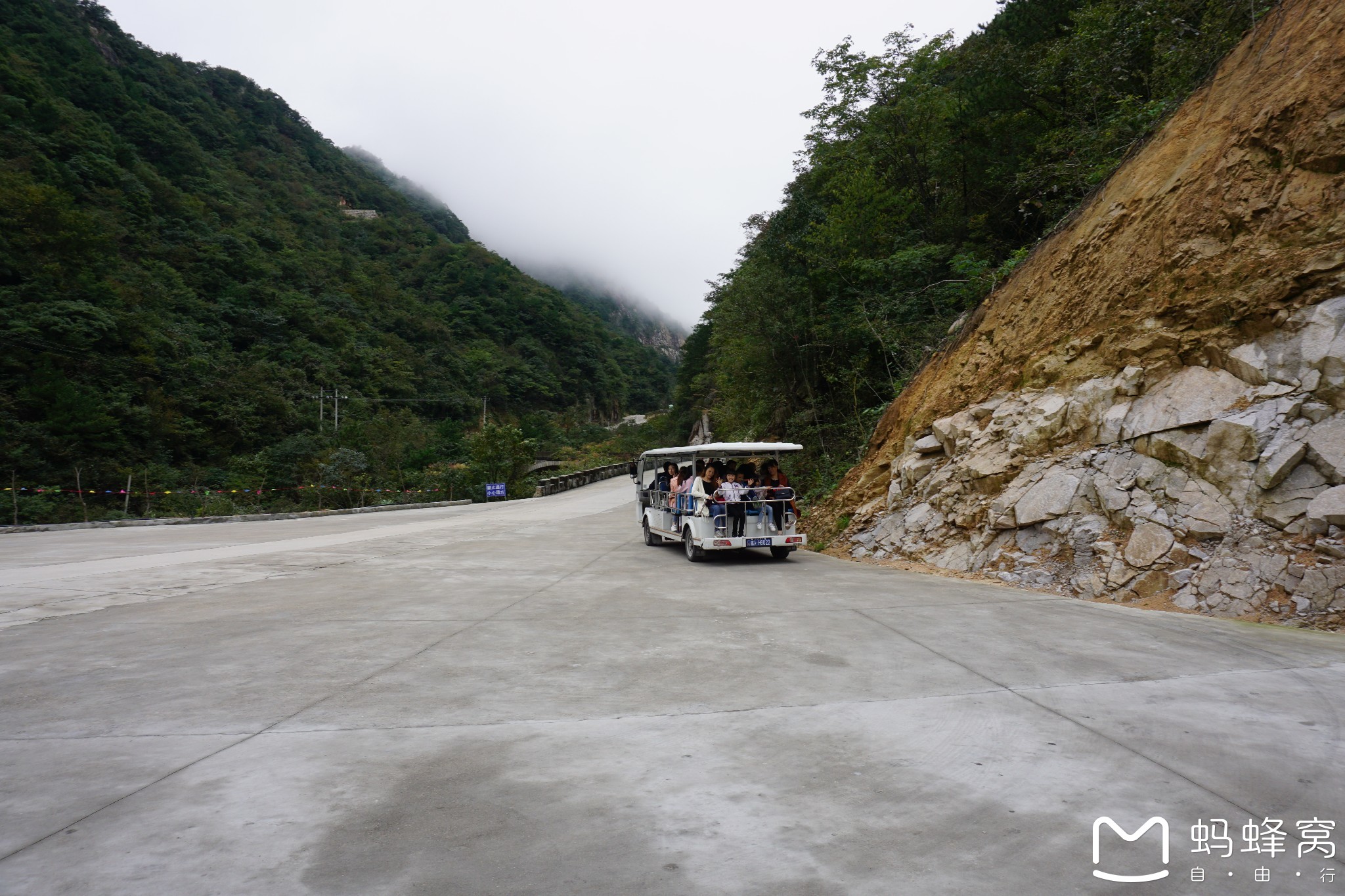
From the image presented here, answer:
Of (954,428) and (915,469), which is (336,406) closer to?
(915,469)

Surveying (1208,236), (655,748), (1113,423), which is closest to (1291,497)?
(1113,423)

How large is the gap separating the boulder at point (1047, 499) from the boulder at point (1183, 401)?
0.99 metres

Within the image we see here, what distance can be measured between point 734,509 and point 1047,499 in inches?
197

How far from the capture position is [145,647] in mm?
6648

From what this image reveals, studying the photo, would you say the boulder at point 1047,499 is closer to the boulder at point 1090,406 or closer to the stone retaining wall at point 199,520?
the boulder at point 1090,406

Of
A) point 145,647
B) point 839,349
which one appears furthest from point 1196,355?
point 839,349

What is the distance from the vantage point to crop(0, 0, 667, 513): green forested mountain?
43.6 m

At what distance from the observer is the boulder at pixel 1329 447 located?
25.5ft

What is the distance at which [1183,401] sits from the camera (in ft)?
31.4

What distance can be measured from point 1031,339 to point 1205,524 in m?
5.21

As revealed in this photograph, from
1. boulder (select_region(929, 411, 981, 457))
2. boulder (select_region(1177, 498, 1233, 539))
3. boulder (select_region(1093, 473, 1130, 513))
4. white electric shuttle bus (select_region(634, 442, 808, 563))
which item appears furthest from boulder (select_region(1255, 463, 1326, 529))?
white electric shuttle bus (select_region(634, 442, 808, 563))

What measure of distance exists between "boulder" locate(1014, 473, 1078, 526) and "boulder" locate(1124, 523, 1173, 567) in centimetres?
119

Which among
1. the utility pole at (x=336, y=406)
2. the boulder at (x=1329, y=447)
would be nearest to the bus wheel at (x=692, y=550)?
the boulder at (x=1329, y=447)

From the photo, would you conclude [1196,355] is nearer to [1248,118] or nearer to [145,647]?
[1248,118]
